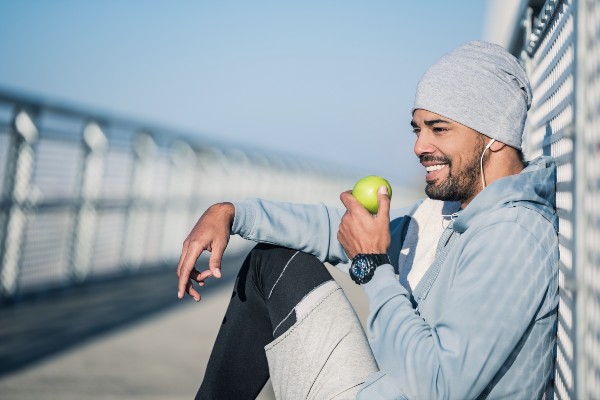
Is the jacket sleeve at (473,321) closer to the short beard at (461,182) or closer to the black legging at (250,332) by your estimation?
the short beard at (461,182)

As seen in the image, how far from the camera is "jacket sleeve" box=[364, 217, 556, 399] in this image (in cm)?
186

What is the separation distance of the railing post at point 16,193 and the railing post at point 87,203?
1.20 m

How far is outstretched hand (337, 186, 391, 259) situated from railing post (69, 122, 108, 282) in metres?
5.84

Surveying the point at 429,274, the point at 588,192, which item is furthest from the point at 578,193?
the point at 429,274

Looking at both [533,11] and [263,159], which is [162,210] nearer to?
[263,159]

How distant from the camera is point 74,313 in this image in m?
6.40

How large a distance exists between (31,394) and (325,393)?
223cm

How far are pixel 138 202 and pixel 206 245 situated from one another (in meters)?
6.86

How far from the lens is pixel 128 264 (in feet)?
31.1

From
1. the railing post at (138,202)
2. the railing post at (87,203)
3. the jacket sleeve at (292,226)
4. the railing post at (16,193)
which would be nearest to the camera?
the jacket sleeve at (292,226)

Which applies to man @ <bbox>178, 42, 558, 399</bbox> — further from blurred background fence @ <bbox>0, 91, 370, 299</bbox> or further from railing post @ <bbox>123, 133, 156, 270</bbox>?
railing post @ <bbox>123, 133, 156, 270</bbox>

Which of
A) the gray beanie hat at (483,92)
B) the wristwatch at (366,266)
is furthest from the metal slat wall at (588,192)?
the gray beanie hat at (483,92)

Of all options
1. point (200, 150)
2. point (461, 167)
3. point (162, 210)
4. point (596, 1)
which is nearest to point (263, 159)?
point (200, 150)

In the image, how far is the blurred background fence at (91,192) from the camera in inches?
255
